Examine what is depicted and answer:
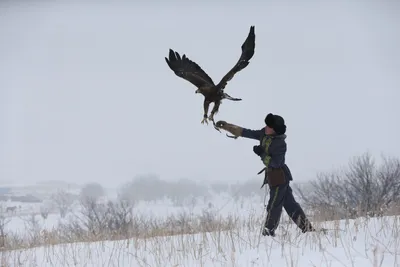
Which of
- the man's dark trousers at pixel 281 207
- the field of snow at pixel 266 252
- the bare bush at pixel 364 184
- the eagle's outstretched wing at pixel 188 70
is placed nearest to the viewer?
the field of snow at pixel 266 252

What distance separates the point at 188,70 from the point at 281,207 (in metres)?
1.92

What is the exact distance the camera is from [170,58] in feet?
16.8

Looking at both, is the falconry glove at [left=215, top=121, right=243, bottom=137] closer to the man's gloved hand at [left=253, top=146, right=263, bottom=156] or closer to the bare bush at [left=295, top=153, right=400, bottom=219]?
the man's gloved hand at [left=253, top=146, right=263, bottom=156]

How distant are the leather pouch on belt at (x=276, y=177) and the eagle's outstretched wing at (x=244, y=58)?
112 cm

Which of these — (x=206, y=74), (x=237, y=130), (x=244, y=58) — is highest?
(x=244, y=58)

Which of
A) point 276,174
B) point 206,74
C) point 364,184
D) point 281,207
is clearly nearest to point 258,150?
point 276,174

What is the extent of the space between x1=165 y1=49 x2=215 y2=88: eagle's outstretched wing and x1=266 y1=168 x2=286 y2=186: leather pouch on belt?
1.22 meters

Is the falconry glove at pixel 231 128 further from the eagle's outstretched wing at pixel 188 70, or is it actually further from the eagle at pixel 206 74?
the eagle's outstretched wing at pixel 188 70

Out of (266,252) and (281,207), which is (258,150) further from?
(266,252)

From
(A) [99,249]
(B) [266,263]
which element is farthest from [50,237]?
(B) [266,263]

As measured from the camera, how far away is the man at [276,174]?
4672mm

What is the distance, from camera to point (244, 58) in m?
4.90

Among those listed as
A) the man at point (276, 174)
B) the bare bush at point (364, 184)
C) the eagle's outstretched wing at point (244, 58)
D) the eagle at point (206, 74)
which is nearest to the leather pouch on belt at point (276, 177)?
the man at point (276, 174)

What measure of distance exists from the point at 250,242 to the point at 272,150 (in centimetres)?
107
